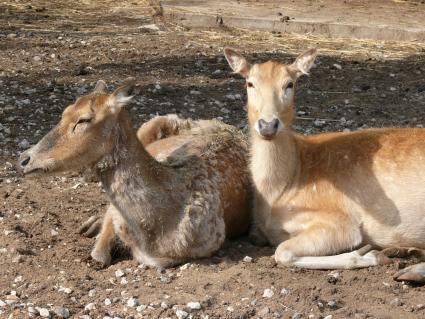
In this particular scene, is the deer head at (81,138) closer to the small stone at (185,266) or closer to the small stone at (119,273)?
the small stone at (119,273)

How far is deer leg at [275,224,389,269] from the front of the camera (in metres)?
6.75

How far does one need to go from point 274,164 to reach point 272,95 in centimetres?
61

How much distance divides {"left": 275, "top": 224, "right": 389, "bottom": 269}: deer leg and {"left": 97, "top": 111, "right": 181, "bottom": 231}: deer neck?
966 millimetres

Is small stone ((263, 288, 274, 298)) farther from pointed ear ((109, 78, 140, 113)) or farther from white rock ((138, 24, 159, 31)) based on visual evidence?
white rock ((138, 24, 159, 31))

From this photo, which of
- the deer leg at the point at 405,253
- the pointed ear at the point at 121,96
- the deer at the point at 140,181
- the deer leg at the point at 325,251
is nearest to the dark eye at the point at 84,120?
the deer at the point at 140,181

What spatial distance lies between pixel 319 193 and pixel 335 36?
23.8 ft

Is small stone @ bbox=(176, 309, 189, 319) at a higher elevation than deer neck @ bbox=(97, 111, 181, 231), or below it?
below

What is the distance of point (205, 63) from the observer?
496 inches

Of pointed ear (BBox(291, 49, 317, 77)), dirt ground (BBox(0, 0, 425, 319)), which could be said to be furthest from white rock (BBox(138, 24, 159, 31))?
pointed ear (BBox(291, 49, 317, 77))

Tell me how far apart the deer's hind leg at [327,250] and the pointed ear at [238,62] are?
4.65 feet

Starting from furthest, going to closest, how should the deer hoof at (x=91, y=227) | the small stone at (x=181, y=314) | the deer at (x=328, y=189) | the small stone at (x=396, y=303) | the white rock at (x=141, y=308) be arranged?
the deer hoof at (x=91, y=227) < the deer at (x=328, y=189) < the small stone at (x=396, y=303) < the white rock at (x=141, y=308) < the small stone at (x=181, y=314)

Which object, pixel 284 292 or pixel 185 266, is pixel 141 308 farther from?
pixel 284 292

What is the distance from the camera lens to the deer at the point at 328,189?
6863 millimetres

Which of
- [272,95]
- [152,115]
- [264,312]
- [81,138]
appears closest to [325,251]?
[264,312]
